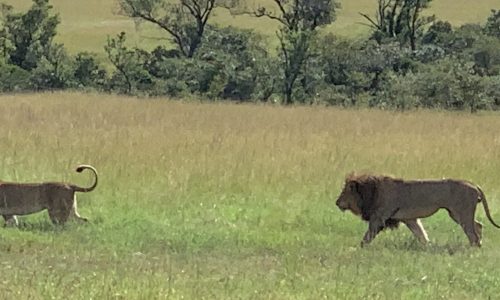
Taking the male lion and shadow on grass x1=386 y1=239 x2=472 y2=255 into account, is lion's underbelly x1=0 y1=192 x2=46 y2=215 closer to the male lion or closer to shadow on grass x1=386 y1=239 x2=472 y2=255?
the male lion

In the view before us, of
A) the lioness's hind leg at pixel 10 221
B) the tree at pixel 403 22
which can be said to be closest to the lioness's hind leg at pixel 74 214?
the lioness's hind leg at pixel 10 221

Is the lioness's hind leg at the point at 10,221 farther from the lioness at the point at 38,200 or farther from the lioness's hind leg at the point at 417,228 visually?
the lioness's hind leg at the point at 417,228

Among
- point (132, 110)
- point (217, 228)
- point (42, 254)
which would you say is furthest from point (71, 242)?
point (132, 110)

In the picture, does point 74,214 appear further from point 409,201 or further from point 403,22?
point 403,22

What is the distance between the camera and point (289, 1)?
149ft

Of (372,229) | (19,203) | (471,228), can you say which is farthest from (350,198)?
(19,203)

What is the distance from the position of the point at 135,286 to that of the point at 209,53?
31657 millimetres

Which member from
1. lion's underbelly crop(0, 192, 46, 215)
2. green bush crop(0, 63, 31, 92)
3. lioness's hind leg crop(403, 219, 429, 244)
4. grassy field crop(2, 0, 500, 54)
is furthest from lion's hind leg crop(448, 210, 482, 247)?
grassy field crop(2, 0, 500, 54)

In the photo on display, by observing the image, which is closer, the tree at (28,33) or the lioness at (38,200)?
the lioness at (38,200)

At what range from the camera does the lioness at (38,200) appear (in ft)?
33.9

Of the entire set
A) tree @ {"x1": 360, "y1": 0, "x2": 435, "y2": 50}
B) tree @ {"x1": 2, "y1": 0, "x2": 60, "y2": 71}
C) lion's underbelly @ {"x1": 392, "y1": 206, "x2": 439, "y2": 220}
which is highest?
tree @ {"x1": 360, "y1": 0, "x2": 435, "y2": 50}

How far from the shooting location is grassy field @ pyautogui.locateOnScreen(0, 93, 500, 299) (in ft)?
25.0

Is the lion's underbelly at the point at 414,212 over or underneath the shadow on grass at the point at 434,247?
over

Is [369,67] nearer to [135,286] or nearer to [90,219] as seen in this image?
[90,219]
